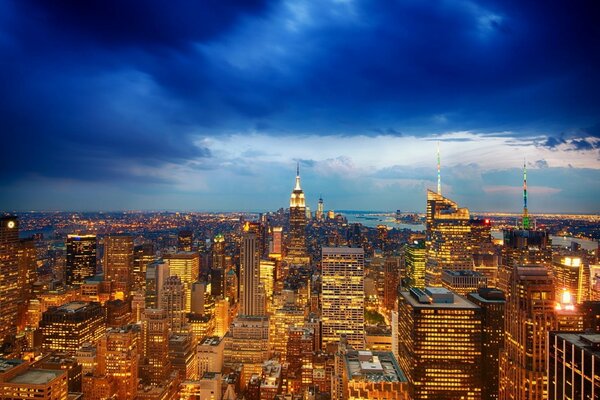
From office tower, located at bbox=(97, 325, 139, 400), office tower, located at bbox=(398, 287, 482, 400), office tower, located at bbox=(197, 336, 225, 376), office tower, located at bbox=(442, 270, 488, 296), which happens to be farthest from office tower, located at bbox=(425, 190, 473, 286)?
office tower, located at bbox=(97, 325, 139, 400)

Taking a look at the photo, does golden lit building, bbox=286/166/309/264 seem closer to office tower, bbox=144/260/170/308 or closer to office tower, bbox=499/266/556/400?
office tower, bbox=144/260/170/308

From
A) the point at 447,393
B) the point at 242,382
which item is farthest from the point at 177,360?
the point at 447,393

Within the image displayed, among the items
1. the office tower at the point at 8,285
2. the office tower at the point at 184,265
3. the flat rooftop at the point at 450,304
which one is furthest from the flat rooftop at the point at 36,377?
the office tower at the point at 184,265

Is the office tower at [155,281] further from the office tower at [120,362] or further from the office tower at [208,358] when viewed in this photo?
the office tower at [120,362]

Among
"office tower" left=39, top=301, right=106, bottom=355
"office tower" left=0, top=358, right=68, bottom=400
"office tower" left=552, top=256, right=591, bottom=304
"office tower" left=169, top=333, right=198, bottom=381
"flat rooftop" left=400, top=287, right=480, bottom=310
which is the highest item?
"office tower" left=552, top=256, right=591, bottom=304

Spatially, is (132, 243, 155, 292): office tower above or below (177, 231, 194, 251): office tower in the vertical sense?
below

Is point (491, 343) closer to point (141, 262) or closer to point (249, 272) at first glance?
point (249, 272)
